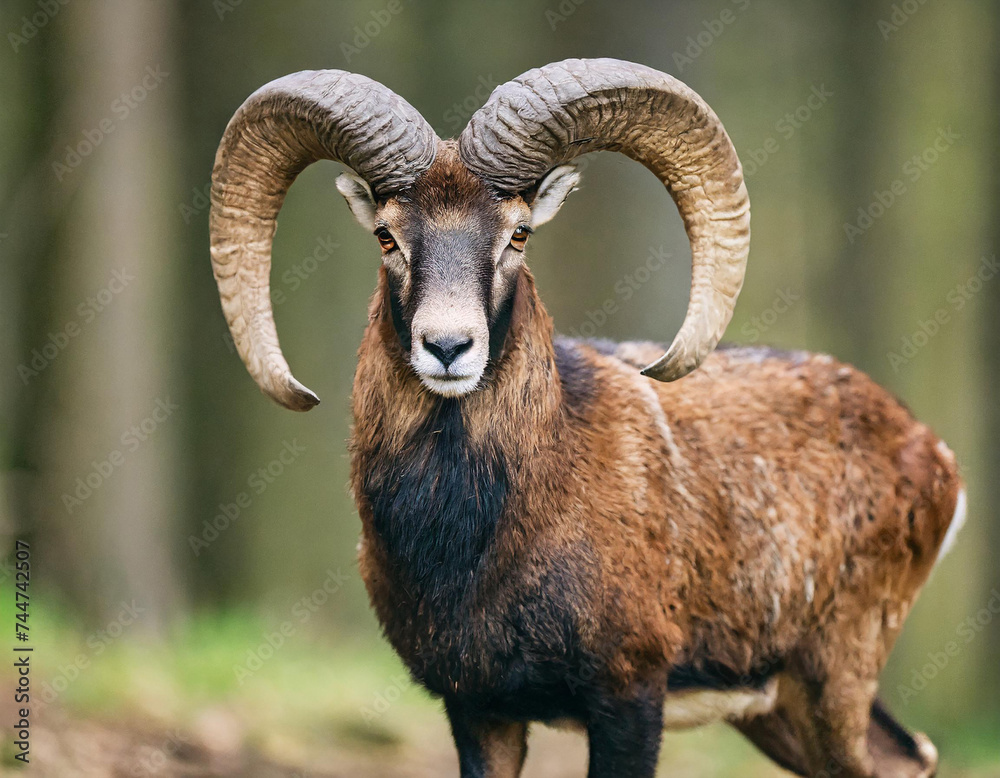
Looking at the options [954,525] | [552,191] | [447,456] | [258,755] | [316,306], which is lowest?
[258,755]

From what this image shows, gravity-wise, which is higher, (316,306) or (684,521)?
(684,521)

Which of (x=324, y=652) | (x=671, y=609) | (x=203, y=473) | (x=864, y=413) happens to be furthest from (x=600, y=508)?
(x=203, y=473)

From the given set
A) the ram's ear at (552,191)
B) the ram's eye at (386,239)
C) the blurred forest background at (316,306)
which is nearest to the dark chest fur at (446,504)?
the ram's eye at (386,239)

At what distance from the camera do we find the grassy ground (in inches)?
307

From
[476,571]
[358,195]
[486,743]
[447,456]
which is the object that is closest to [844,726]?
[486,743]

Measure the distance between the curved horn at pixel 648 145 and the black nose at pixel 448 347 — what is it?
842 mm

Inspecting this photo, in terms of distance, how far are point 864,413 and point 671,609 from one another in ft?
6.48

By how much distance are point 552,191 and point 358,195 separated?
923 millimetres

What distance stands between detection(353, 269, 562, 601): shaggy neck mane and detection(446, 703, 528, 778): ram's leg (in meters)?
0.78

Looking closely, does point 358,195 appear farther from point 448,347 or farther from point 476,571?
point 476,571

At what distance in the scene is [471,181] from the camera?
491 centimetres

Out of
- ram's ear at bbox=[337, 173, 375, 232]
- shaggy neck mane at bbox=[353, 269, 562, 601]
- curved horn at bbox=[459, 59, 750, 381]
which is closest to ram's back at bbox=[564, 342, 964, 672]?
shaggy neck mane at bbox=[353, 269, 562, 601]

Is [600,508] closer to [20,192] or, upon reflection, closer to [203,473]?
[20,192]

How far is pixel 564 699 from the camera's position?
5211 mm
